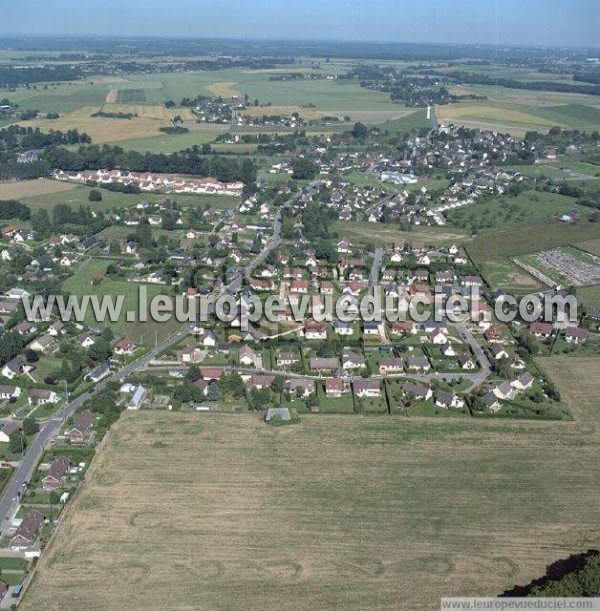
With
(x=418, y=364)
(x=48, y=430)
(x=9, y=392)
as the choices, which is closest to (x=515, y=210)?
(x=418, y=364)

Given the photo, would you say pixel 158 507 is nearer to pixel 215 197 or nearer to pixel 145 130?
pixel 215 197

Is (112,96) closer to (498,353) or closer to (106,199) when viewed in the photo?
(106,199)

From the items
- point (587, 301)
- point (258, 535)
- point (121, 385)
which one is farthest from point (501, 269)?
point (258, 535)

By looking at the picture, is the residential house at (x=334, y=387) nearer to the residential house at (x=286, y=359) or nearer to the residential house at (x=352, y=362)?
the residential house at (x=352, y=362)

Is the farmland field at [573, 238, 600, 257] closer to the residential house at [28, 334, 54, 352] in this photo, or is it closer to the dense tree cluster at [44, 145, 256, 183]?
the dense tree cluster at [44, 145, 256, 183]

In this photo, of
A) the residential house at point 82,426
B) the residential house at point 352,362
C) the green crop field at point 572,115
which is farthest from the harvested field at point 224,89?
the residential house at point 82,426
